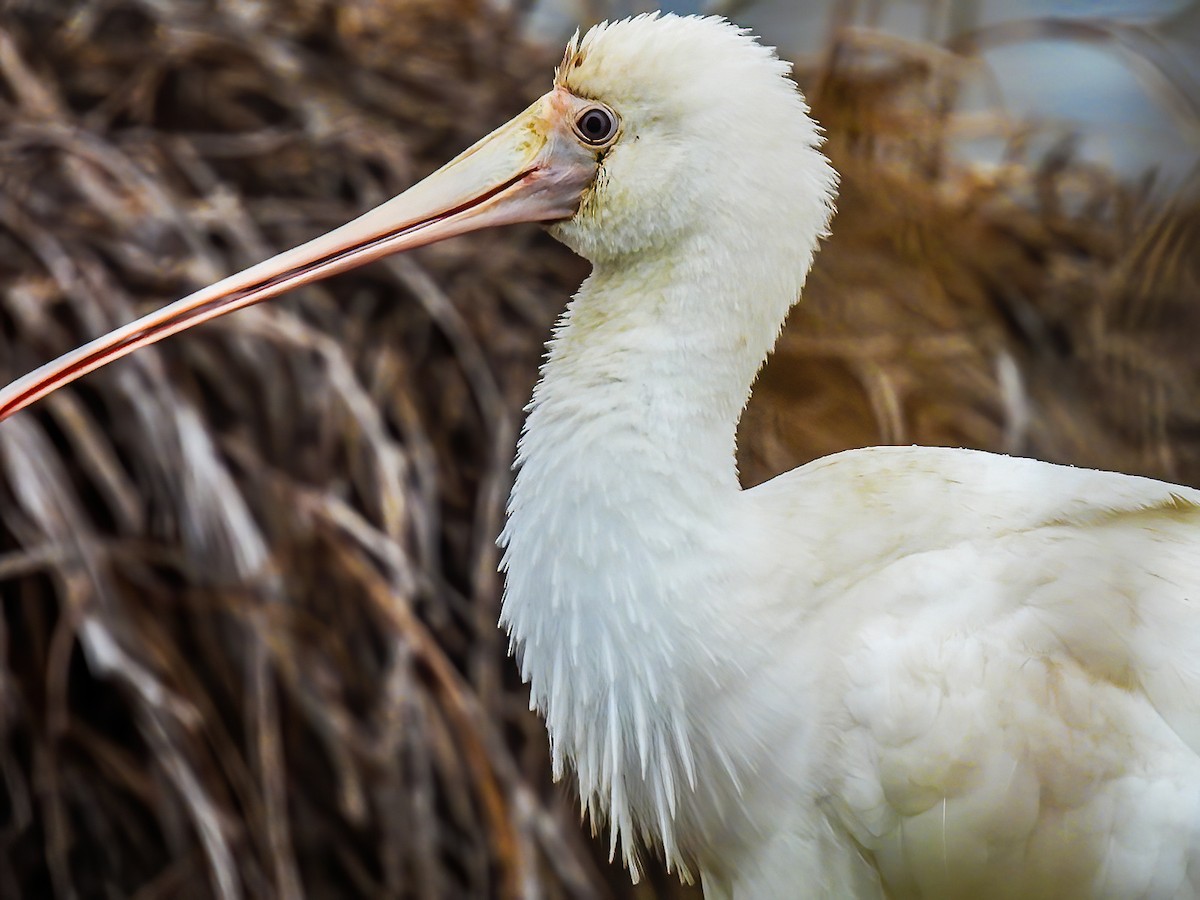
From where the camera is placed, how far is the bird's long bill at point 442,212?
3.87 feet

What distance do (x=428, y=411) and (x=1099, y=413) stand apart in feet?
3.43

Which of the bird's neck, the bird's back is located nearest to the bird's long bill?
the bird's neck

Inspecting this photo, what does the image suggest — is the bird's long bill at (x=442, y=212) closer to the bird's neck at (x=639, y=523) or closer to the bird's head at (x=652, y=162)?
the bird's head at (x=652, y=162)

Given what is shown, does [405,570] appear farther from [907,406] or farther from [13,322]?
[907,406]

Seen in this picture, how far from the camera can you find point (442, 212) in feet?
4.03

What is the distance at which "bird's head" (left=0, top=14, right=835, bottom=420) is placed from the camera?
1098mm

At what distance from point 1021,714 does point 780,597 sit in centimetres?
19

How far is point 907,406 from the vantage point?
2166mm

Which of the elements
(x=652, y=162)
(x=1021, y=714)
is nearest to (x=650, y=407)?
(x=652, y=162)

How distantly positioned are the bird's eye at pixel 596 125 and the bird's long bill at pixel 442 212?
0.04ft

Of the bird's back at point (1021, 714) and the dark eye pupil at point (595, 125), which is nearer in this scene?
the bird's back at point (1021, 714)

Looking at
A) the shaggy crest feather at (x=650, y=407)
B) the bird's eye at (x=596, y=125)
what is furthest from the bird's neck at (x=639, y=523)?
the bird's eye at (x=596, y=125)

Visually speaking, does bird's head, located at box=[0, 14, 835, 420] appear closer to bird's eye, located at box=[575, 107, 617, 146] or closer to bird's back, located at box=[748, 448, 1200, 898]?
bird's eye, located at box=[575, 107, 617, 146]

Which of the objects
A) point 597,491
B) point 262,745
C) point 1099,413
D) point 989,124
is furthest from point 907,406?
point 597,491
